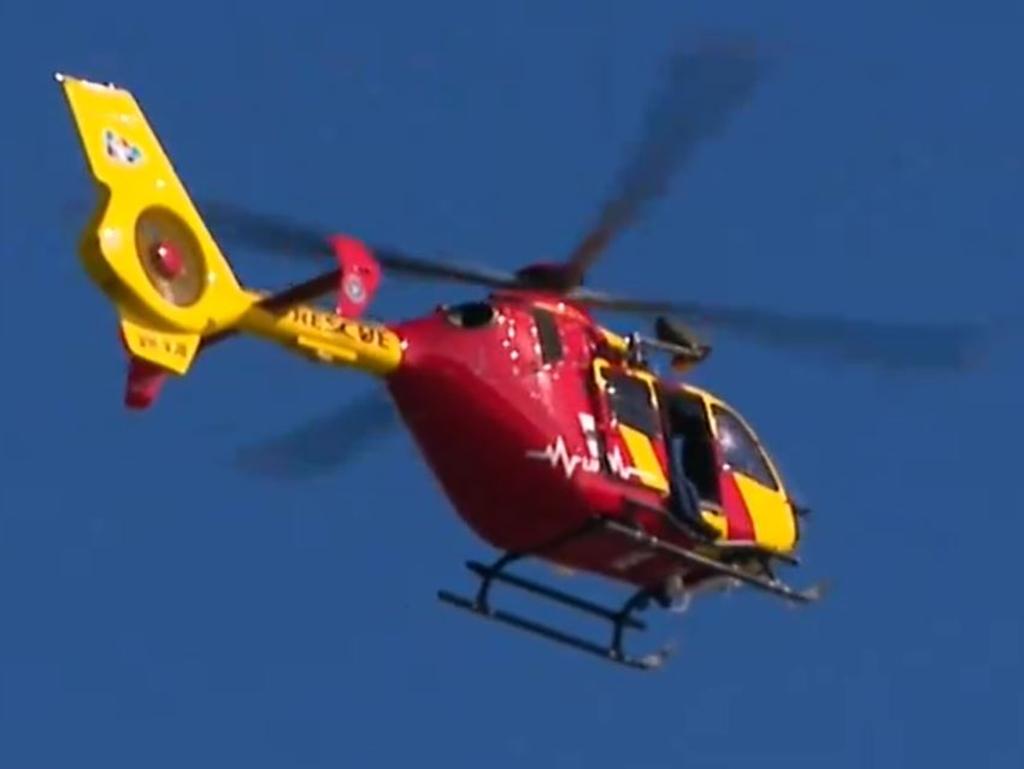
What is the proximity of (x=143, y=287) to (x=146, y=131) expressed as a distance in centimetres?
145

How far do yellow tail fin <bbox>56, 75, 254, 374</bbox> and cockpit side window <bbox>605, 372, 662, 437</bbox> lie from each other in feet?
10.8

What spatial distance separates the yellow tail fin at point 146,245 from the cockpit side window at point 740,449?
4.54 meters

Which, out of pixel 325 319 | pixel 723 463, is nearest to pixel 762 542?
pixel 723 463

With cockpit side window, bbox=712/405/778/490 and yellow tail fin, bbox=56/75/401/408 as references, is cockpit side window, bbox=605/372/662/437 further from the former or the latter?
yellow tail fin, bbox=56/75/401/408

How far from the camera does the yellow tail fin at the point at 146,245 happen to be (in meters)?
44.7

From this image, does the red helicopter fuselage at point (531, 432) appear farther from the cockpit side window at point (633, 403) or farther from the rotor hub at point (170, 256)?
the rotor hub at point (170, 256)

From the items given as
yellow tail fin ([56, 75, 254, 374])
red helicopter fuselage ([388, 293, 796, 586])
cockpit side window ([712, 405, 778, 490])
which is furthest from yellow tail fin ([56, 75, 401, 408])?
cockpit side window ([712, 405, 778, 490])

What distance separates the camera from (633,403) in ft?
157

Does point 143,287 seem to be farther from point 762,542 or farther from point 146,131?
point 762,542

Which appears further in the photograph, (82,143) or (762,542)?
(762,542)

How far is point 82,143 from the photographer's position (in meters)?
45.2

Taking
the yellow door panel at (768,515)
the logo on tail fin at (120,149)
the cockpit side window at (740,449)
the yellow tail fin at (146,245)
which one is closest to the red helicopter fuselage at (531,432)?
the yellow door panel at (768,515)

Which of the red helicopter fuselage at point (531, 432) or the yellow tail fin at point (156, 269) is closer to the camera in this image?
the yellow tail fin at point (156, 269)

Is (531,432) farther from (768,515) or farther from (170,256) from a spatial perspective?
(170,256)
